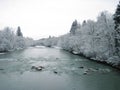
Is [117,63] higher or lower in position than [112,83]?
higher

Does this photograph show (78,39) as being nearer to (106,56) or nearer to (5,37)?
(106,56)

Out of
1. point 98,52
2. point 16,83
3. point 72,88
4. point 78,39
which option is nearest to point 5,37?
point 78,39

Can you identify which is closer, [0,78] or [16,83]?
[16,83]

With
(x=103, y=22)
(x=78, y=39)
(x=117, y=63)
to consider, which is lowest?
(x=117, y=63)

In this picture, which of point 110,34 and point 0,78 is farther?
point 110,34

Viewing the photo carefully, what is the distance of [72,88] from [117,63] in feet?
41.7

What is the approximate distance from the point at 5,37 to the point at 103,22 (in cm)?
4791

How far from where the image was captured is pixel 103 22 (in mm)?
31891

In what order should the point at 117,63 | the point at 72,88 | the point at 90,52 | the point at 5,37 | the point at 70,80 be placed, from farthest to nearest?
the point at 5,37
the point at 90,52
the point at 117,63
the point at 70,80
the point at 72,88

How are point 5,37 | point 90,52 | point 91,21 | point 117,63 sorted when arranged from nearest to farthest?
point 117,63 → point 90,52 → point 91,21 → point 5,37

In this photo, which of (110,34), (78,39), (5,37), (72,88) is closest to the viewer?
(72,88)

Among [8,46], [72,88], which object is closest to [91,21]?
[72,88]

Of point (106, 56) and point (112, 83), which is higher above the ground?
point (106, 56)

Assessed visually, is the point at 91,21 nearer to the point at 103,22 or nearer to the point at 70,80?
the point at 103,22
